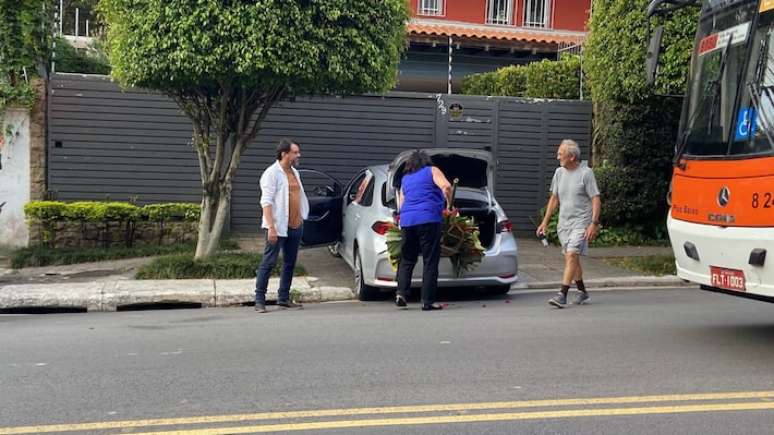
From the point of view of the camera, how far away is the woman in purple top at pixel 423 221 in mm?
8172

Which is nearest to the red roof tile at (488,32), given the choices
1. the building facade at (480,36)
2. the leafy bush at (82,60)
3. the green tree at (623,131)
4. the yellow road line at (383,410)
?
the building facade at (480,36)

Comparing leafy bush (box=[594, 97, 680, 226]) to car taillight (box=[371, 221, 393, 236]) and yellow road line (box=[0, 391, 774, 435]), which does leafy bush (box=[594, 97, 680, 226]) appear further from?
yellow road line (box=[0, 391, 774, 435])

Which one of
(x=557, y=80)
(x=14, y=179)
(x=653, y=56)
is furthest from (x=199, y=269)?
(x=557, y=80)

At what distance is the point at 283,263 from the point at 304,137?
525 centimetres

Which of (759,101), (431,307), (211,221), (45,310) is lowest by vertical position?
(45,310)

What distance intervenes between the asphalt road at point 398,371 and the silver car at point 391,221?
697 mm

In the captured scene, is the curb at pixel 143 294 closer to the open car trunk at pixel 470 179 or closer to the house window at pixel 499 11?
the open car trunk at pixel 470 179

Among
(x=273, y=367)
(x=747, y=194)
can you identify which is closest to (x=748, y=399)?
(x=747, y=194)

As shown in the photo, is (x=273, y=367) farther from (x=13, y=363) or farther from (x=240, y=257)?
(x=240, y=257)

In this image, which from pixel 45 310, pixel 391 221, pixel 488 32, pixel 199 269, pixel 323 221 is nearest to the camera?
pixel 391 221

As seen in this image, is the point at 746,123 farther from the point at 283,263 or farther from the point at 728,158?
the point at 283,263

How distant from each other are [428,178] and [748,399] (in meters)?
4.08

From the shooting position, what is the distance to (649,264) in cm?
1122

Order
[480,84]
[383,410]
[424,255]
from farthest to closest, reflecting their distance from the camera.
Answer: [480,84], [424,255], [383,410]
